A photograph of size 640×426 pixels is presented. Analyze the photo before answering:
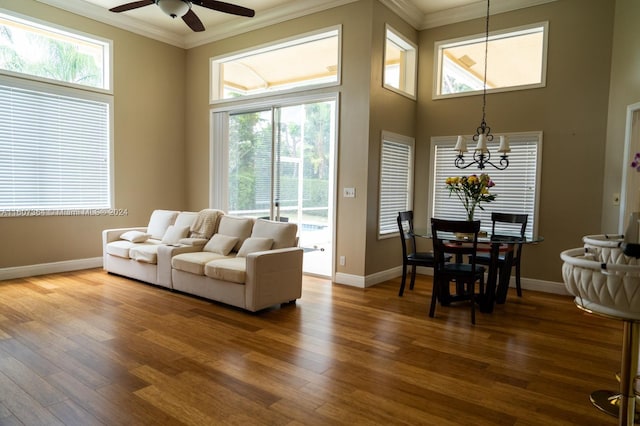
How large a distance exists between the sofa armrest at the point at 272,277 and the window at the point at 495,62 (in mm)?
3277

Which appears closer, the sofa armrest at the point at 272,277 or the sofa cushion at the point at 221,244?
the sofa armrest at the point at 272,277

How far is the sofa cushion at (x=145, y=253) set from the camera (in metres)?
4.98

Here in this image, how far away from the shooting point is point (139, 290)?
193 inches

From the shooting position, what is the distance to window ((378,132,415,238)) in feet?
17.9

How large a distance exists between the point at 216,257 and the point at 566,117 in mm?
4417

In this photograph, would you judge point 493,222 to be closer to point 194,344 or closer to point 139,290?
point 194,344

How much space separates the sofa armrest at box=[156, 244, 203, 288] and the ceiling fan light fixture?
251cm

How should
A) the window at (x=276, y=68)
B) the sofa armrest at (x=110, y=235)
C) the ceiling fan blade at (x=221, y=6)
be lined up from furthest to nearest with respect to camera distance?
the window at (x=276, y=68) → the sofa armrest at (x=110, y=235) → the ceiling fan blade at (x=221, y=6)

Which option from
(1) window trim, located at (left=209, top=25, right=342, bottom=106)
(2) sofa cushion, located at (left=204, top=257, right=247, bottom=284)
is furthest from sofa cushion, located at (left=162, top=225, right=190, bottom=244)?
(1) window trim, located at (left=209, top=25, right=342, bottom=106)

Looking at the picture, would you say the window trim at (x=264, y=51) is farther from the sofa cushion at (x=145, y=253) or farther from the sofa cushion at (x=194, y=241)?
the sofa cushion at (x=145, y=253)

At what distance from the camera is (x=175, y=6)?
3490 mm

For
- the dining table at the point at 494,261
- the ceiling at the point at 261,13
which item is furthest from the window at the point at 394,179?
the ceiling at the point at 261,13

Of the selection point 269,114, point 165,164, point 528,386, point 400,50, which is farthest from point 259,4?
point 528,386

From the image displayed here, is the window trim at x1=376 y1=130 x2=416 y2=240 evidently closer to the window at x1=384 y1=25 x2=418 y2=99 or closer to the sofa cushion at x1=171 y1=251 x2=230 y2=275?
the window at x1=384 y1=25 x2=418 y2=99
